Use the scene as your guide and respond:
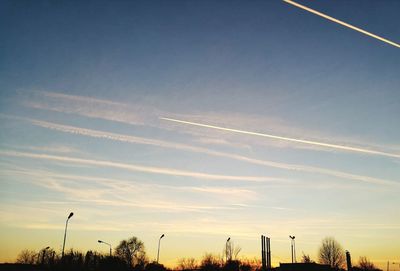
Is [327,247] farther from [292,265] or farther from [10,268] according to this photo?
[10,268]

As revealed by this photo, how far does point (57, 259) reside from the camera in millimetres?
157000

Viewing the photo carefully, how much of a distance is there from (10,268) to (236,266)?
246ft

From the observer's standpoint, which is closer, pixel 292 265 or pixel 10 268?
pixel 10 268

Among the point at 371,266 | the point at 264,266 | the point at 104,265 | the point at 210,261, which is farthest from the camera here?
the point at 371,266

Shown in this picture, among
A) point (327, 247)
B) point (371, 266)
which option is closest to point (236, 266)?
point (327, 247)

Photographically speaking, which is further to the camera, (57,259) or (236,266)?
(57,259)

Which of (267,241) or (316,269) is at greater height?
(267,241)

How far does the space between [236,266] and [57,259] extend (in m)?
88.0

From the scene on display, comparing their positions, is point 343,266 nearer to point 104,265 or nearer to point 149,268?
point 149,268

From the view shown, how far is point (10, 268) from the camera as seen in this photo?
49469mm

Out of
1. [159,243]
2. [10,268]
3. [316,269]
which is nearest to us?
[10,268]

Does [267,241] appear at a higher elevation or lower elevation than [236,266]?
higher

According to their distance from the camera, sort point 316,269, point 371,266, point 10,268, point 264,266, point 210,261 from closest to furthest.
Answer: point 10,268 < point 264,266 < point 316,269 < point 210,261 < point 371,266

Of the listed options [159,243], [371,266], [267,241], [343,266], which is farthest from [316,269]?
[371,266]
